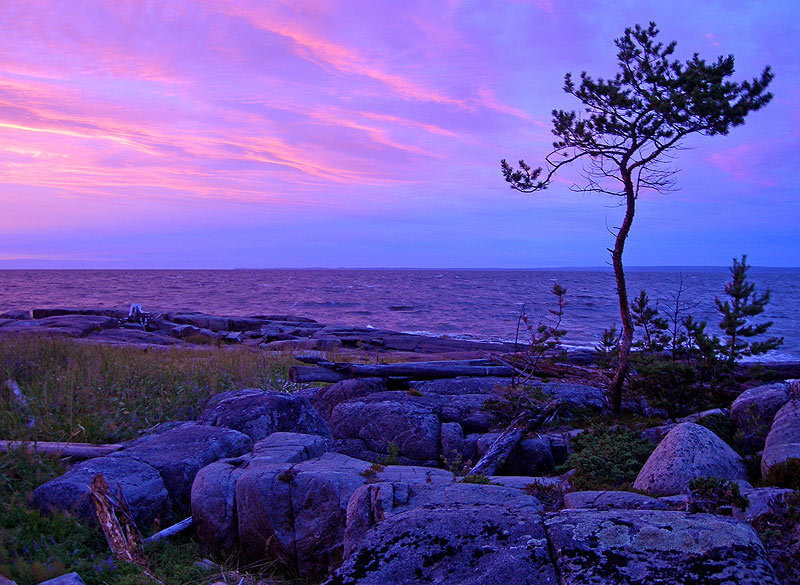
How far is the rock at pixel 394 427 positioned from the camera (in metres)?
8.71

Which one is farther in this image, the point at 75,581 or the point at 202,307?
the point at 202,307

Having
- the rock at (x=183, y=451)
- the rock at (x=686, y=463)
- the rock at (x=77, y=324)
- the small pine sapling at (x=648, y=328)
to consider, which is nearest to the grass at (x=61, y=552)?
the rock at (x=183, y=451)

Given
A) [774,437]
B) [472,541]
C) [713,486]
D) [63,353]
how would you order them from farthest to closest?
[63,353]
[774,437]
[713,486]
[472,541]

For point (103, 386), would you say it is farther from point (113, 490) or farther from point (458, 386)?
point (458, 386)

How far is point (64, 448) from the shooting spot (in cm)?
720

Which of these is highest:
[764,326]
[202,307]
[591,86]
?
[591,86]

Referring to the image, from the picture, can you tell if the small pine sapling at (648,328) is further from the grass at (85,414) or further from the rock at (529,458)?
the grass at (85,414)

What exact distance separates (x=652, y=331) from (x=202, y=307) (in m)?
49.4

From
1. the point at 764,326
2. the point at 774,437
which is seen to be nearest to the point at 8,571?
the point at 774,437

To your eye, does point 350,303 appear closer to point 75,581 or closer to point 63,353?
point 63,353

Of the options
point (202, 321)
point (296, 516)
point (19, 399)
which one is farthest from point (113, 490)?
point (202, 321)

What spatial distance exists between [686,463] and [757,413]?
2.71 m

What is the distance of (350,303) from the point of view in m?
61.4

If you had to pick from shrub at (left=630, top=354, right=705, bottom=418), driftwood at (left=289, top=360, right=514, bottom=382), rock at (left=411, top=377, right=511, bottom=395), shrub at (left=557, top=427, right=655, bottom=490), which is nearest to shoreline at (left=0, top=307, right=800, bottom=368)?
driftwood at (left=289, top=360, right=514, bottom=382)
